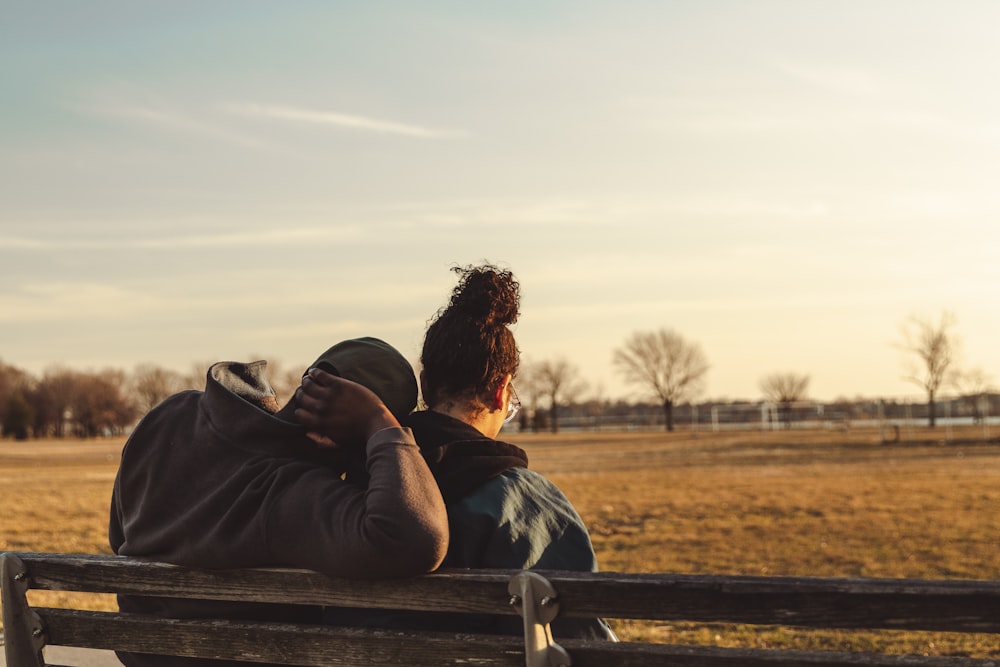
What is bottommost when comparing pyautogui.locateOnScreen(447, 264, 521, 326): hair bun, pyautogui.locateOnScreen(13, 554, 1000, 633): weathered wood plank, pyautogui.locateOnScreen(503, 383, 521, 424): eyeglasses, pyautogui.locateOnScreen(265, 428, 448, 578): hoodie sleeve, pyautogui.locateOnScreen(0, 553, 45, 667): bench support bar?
pyautogui.locateOnScreen(0, 553, 45, 667): bench support bar

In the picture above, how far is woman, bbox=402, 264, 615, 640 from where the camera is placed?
2578 millimetres

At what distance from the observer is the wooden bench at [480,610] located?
1962 mm

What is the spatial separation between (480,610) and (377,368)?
0.76m

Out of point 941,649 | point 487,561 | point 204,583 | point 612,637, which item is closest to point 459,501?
point 487,561

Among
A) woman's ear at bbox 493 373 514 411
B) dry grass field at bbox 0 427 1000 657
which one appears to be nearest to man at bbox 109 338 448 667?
woman's ear at bbox 493 373 514 411

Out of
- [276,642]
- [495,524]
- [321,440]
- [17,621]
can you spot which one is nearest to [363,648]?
[276,642]

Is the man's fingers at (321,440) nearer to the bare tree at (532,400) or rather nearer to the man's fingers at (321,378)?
the man's fingers at (321,378)

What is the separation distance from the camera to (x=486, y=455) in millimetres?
2689

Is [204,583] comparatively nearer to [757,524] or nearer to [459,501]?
[459,501]

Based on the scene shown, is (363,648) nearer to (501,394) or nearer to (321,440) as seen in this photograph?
(321,440)

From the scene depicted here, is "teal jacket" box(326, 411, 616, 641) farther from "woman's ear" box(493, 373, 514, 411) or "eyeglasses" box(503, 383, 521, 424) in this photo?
"eyeglasses" box(503, 383, 521, 424)

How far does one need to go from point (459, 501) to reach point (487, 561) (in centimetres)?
16

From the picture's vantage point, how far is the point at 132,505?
2.83 m

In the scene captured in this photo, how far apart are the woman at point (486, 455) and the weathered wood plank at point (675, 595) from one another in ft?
0.86
